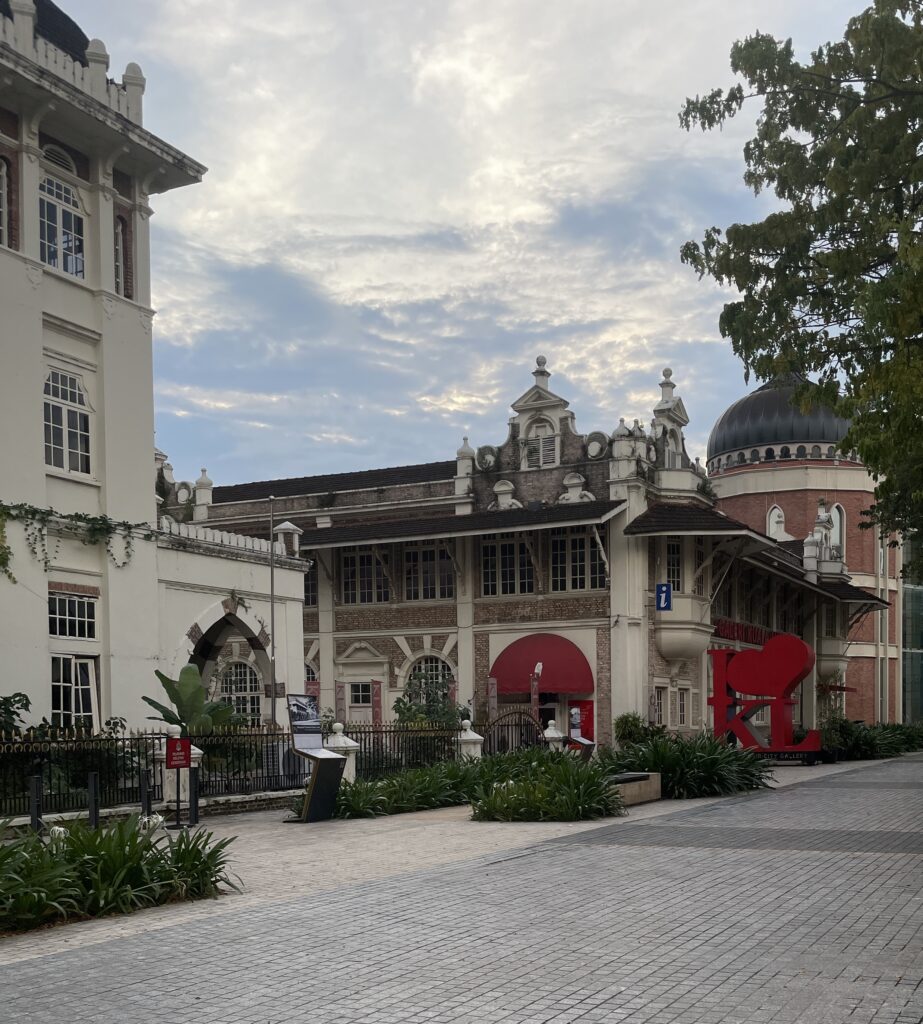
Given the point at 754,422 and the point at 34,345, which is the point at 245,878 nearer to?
the point at 34,345

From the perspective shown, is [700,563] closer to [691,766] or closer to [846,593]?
Answer: [846,593]

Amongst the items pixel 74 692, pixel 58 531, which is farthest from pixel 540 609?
pixel 58 531

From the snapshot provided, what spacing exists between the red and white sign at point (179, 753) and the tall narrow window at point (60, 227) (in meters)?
9.47

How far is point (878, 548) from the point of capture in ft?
210

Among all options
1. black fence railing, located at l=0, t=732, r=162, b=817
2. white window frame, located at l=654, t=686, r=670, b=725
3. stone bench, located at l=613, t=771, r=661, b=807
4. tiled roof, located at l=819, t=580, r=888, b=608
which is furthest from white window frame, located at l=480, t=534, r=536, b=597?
black fence railing, located at l=0, t=732, r=162, b=817

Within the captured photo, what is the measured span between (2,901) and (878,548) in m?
58.7

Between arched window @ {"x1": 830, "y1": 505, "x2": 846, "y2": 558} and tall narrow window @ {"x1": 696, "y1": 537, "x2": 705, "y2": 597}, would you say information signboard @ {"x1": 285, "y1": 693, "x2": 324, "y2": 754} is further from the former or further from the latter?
arched window @ {"x1": 830, "y1": 505, "x2": 846, "y2": 558}

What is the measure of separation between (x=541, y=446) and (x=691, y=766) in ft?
68.0

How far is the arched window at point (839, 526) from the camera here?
61000mm

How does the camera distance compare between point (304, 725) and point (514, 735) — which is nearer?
point (304, 725)

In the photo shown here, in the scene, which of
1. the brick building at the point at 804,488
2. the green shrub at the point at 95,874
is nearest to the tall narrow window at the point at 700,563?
the brick building at the point at 804,488

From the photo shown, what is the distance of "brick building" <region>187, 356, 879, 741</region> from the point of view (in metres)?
40.2

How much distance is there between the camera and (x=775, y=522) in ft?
201

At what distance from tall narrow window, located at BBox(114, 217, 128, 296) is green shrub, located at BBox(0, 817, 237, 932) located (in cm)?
1461
